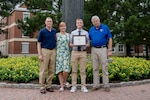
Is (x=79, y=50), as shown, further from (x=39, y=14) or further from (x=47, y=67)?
(x=39, y=14)

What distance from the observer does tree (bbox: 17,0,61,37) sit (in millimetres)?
17859

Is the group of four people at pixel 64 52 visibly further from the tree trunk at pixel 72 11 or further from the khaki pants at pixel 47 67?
the tree trunk at pixel 72 11

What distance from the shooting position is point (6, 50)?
42.4 m

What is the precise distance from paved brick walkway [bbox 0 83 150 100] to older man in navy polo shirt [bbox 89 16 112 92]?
1.31 ft

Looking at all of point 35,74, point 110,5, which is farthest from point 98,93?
point 110,5

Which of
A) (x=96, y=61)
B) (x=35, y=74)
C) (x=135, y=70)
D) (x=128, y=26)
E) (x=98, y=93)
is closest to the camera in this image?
(x=98, y=93)

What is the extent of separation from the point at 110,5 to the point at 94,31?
40.5 ft

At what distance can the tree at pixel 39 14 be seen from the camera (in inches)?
703

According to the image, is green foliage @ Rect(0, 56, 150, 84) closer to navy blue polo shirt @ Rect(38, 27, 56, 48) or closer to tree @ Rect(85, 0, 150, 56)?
navy blue polo shirt @ Rect(38, 27, 56, 48)

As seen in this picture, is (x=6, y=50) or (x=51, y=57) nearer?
(x=51, y=57)

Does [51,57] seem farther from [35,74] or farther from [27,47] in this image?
[27,47]

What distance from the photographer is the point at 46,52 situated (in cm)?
635

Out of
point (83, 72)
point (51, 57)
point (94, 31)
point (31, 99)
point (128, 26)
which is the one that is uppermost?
point (128, 26)

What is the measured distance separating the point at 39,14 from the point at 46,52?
1177 centimetres
